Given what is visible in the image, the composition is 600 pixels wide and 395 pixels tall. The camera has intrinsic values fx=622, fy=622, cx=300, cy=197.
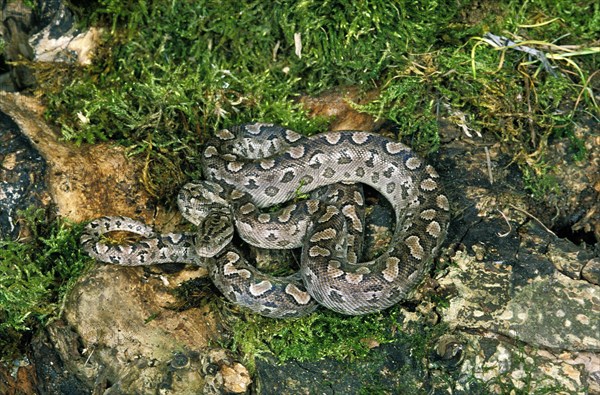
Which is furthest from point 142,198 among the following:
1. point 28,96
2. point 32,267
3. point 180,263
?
point 28,96

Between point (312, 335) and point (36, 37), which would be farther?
point (36, 37)

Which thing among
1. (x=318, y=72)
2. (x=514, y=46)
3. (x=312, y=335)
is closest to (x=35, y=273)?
(x=312, y=335)

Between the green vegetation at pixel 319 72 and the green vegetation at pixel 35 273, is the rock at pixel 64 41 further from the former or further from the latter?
the green vegetation at pixel 35 273

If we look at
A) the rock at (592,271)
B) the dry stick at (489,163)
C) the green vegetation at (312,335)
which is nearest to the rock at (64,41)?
the green vegetation at (312,335)

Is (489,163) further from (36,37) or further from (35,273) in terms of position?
(36,37)

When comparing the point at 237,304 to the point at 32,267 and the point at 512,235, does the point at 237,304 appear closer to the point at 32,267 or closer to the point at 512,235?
the point at 32,267
